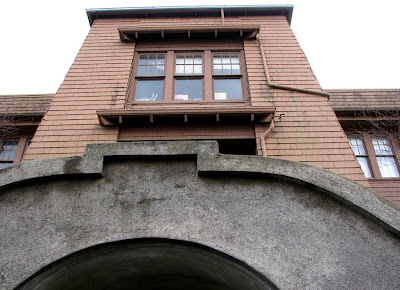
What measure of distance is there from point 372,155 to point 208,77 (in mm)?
5989

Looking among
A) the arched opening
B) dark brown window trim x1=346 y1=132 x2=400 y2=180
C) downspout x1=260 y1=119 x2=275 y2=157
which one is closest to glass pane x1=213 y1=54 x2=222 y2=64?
downspout x1=260 y1=119 x2=275 y2=157

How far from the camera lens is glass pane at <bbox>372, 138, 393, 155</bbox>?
11375 millimetres

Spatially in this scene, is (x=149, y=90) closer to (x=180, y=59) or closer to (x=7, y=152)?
(x=180, y=59)

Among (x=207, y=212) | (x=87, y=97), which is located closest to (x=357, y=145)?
(x=87, y=97)

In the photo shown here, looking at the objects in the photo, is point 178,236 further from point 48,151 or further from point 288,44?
point 288,44

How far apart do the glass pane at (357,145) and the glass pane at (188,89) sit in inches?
220

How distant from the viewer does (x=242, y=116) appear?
27.7 feet

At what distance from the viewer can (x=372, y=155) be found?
11.2 meters

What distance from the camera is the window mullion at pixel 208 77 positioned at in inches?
367

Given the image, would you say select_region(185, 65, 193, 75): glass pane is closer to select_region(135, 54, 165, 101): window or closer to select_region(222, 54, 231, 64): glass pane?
select_region(135, 54, 165, 101): window

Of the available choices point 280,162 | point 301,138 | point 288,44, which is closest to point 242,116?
point 301,138

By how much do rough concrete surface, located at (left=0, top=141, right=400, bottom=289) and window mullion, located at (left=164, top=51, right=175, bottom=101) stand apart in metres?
5.28

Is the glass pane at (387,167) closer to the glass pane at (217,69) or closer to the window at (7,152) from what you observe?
the glass pane at (217,69)

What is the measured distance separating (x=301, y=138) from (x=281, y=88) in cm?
171
